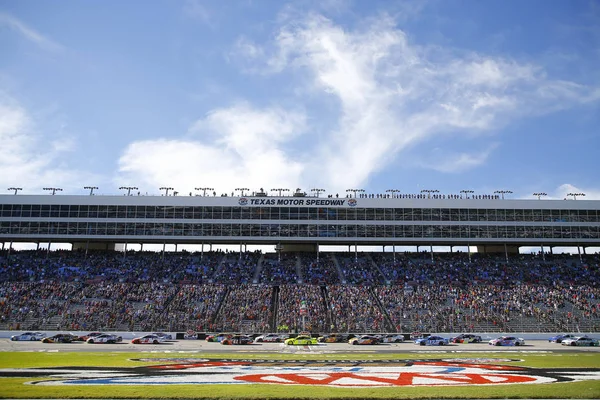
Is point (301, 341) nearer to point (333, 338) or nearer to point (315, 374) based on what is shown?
point (333, 338)

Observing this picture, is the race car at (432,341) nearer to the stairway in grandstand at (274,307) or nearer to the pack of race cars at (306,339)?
the pack of race cars at (306,339)

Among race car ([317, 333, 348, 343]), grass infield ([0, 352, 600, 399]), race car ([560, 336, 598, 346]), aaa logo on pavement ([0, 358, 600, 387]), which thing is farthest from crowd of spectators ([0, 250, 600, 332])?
grass infield ([0, 352, 600, 399])

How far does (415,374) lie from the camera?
89.3ft

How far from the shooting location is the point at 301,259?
8250 centimetres

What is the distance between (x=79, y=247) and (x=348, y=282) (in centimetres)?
4684

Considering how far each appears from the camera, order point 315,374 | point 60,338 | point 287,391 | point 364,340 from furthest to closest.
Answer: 1. point 364,340
2. point 60,338
3. point 315,374
4. point 287,391

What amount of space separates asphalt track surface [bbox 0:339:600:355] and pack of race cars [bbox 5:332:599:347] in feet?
2.55

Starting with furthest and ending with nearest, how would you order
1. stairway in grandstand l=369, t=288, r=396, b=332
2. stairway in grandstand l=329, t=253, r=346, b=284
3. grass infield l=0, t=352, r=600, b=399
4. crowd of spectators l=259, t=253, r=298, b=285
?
stairway in grandstand l=329, t=253, r=346, b=284 < crowd of spectators l=259, t=253, r=298, b=285 < stairway in grandstand l=369, t=288, r=396, b=332 < grass infield l=0, t=352, r=600, b=399

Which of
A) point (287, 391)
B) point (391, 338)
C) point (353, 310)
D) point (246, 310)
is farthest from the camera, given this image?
point (353, 310)

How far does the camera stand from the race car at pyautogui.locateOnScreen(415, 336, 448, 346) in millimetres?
50969

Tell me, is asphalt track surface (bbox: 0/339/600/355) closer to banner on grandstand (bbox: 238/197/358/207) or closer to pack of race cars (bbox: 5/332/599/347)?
pack of race cars (bbox: 5/332/599/347)

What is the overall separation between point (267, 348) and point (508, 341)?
24513 millimetres

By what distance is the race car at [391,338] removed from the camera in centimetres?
5288

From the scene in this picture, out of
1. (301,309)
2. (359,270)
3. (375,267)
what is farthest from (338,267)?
(301,309)
